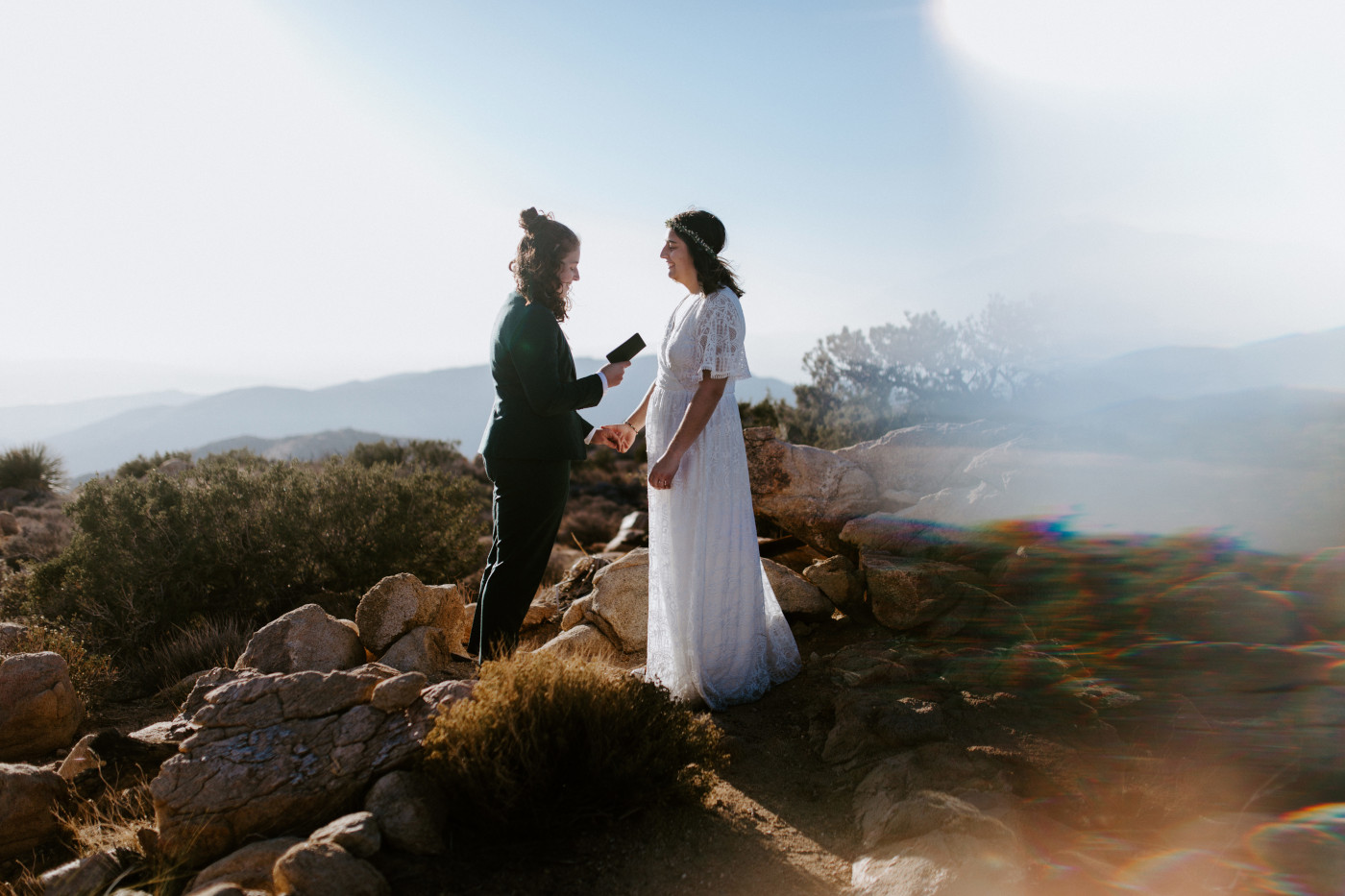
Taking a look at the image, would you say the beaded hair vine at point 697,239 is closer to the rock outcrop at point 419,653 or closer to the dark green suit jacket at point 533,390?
the dark green suit jacket at point 533,390

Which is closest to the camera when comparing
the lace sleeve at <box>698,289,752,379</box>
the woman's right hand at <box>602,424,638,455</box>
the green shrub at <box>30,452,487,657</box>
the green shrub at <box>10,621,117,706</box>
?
the lace sleeve at <box>698,289,752,379</box>

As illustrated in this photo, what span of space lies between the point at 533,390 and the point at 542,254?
0.73m

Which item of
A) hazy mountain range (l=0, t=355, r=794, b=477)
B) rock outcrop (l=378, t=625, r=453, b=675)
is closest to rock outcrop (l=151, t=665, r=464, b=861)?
rock outcrop (l=378, t=625, r=453, b=675)

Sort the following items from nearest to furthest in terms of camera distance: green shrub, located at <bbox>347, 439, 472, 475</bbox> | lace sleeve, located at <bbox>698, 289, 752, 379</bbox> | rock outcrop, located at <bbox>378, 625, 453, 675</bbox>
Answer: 1. lace sleeve, located at <bbox>698, 289, 752, 379</bbox>
2. rock outcrop, located at <bbox>378, 625, 453, 675</bbox>
3. green shrub, located at <bbox>347, 439, 472, 475</bbox>

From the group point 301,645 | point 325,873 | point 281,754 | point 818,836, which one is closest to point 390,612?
point 301,645

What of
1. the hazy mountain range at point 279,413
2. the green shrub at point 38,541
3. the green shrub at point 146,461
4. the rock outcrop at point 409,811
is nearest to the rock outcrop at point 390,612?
the rock outcrop at point 409,811

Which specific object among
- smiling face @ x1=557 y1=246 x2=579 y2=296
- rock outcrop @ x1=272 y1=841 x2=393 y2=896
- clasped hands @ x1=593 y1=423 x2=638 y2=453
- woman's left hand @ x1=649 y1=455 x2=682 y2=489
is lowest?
rock outcrop @ x1=272 y1=841 x2=393 y2=896

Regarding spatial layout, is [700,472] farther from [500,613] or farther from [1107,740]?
[1107,740]

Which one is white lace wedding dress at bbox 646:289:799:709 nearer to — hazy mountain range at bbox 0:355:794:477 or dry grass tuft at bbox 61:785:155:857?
dry grass tuft at bbox 61:785:155:857

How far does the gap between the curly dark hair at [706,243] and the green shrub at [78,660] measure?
4.90 metres

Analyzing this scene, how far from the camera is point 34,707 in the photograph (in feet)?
14.0

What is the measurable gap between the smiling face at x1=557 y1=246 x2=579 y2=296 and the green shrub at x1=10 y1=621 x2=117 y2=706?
424 centimetres

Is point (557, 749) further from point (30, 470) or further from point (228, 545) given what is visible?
point (30, 470)

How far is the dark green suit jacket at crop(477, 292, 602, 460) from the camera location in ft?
13.0
